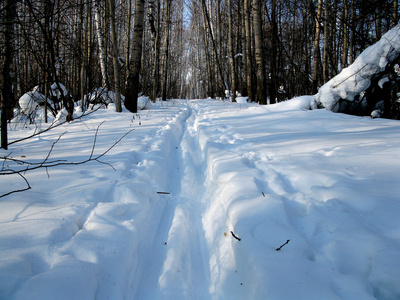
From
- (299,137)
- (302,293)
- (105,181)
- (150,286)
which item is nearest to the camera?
(302,293)

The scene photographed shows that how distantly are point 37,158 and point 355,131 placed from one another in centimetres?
487

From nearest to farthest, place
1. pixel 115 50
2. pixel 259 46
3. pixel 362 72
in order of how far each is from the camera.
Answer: pixel 362 72 < pixel 115 50 < pixel 259 46

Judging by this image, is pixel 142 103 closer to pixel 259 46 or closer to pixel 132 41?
pixel 132 41

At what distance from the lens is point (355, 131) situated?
11.8ft

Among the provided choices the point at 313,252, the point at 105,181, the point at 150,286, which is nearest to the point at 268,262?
the point at 313,252

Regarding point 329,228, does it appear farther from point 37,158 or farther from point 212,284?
point 37,158

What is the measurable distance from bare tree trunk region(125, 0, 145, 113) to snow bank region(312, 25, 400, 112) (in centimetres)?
561

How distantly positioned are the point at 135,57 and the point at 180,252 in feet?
22.2

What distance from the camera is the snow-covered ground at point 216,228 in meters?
1.13

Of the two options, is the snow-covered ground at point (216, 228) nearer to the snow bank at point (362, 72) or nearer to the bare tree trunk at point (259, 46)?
the snow bank at point (362, 72)

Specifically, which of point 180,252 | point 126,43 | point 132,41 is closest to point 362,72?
point 180,252

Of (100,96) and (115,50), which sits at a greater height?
(115,50)

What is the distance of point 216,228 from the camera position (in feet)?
6.21

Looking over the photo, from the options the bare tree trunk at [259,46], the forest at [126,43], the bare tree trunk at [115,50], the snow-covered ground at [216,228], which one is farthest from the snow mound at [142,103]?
the snow-covered ground at [216,228]
